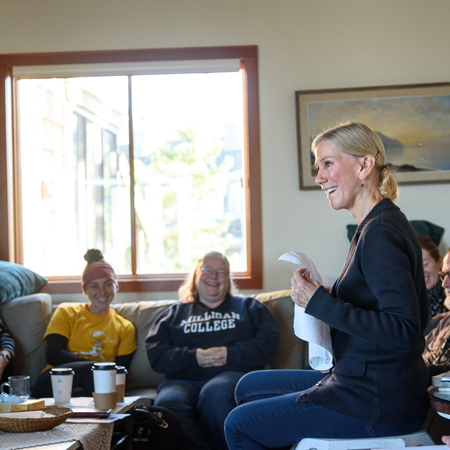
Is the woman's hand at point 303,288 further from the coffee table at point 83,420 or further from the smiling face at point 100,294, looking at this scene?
the smiling face at point 100,294

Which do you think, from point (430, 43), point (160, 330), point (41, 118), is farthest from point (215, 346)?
point (430, 43)

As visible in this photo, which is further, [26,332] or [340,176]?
[26,332]

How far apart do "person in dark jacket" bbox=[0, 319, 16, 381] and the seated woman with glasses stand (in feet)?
2.36

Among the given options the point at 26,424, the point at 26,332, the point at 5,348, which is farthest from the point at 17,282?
the point at 26,424

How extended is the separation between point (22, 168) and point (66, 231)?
539 millimetres

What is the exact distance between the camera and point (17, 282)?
3.25 metres

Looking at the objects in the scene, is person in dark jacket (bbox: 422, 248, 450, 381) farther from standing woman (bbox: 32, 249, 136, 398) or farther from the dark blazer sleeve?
standing woman (bbox: 32, 249, 136, 398)

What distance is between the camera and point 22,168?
12.5 feet

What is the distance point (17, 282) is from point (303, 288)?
2.27 m

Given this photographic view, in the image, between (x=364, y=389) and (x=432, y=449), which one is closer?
(x=432, y=449)

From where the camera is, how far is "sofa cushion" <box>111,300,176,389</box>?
3.10 m

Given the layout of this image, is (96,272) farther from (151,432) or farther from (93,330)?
(151,432)

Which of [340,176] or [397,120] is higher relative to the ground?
[397,120]

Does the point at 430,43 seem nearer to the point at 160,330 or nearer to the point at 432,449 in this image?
the point at 160,330
